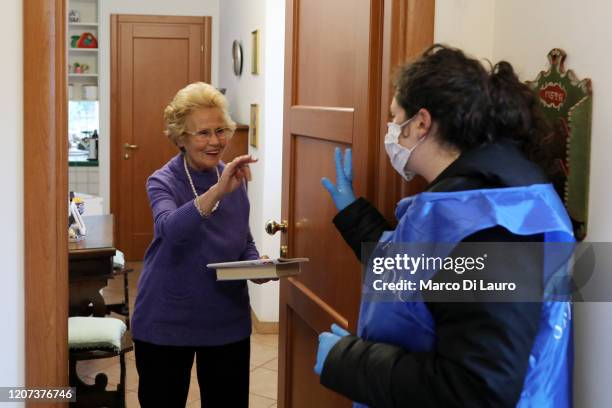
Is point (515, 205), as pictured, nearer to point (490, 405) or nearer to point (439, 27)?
point (490, 405)

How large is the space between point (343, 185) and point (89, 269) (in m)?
1.80

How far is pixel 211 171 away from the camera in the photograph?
8.25 ft

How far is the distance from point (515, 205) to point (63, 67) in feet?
3.57

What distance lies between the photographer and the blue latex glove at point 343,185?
196 centimetres

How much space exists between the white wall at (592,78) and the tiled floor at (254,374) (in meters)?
2.25

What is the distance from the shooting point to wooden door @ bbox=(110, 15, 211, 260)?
23.0 feet

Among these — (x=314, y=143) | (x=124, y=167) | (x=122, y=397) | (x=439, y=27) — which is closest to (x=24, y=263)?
(x=314, y=143)

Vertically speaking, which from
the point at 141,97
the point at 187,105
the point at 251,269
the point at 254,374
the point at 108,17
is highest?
the point at 108,17

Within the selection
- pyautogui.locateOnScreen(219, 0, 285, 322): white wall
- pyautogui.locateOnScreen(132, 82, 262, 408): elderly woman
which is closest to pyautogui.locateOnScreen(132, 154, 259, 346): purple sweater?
pyautogui.locateOnScreen(132, 82, 262, 408): elderly woman

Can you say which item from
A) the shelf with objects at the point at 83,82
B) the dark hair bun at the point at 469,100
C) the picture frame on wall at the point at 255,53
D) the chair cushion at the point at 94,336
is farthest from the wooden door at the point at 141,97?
the dark hair bun at the point at 469,100

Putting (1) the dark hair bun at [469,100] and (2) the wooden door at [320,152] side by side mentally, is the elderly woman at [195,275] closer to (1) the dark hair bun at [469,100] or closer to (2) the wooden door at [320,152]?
(2) the wooden door at [320,152]

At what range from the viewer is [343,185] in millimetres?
1968

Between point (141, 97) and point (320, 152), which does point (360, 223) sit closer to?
point (320, 152)

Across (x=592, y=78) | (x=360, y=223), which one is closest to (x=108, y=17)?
(x=360, y=223)
